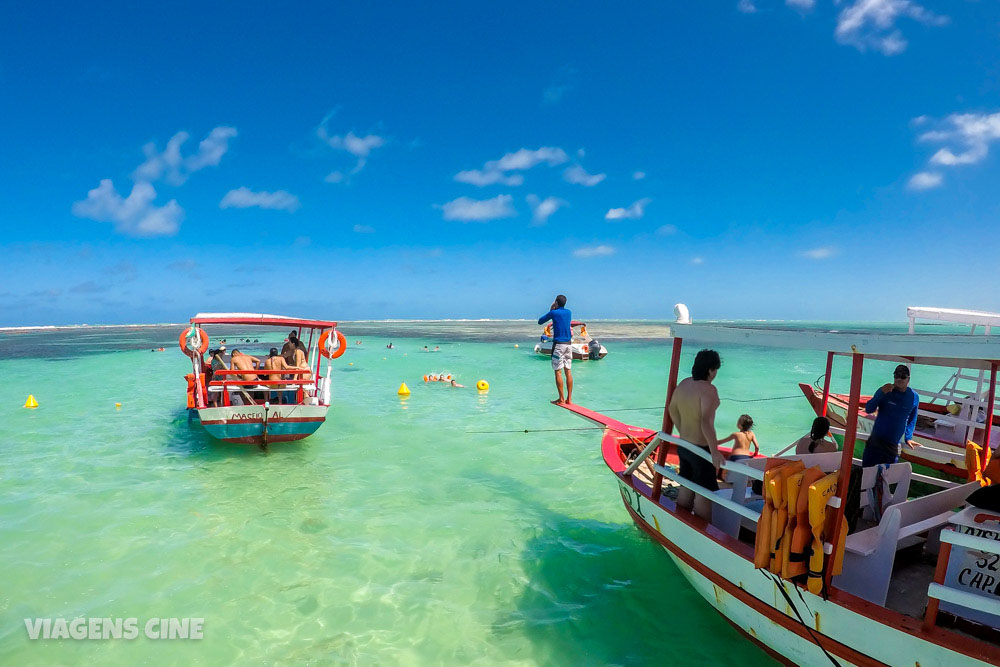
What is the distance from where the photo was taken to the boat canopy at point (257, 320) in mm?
11062

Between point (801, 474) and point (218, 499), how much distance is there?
29.9 feet

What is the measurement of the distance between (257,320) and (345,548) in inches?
246

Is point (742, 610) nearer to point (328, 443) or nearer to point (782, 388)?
point (328, 443)

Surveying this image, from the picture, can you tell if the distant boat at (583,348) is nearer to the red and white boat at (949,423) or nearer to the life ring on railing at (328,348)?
the life ring on railing at (328,348)

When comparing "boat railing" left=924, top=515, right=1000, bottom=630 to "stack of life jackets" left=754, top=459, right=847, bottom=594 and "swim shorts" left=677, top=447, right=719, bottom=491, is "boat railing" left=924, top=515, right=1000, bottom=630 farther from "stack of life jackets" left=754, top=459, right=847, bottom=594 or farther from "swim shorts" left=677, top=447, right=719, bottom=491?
"swim shorts" left=677, top=447, right=719, bottom=491

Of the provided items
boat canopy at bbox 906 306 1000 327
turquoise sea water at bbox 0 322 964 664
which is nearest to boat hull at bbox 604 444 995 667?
turquoise sea water at bbox 0 322 964 664

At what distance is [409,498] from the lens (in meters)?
9.27

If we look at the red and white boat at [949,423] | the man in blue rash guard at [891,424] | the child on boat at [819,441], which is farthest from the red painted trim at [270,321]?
the man in blue rash guard at [891,424]

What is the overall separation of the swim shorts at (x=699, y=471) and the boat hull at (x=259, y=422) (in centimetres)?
802

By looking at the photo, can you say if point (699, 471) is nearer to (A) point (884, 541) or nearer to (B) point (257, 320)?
(A) point (884, 541)

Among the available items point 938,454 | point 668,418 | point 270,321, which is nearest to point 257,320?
A: point 270,321

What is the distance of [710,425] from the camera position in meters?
5.00

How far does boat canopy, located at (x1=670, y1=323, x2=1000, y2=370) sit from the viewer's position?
3291 millimetres

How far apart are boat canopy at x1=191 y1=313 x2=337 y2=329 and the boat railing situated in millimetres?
10662
